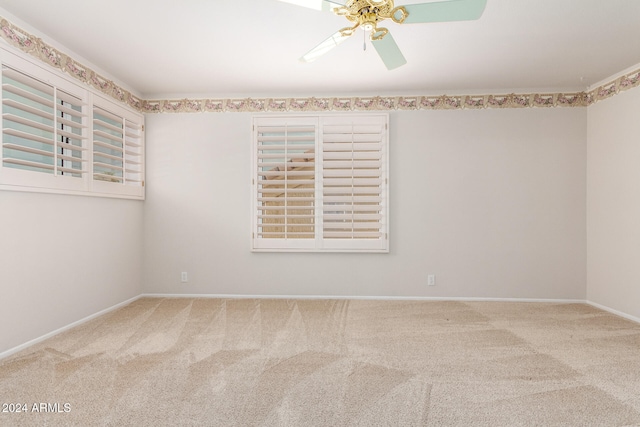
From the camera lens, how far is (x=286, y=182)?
4078mm

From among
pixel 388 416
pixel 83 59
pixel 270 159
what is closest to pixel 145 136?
pixel 83 59

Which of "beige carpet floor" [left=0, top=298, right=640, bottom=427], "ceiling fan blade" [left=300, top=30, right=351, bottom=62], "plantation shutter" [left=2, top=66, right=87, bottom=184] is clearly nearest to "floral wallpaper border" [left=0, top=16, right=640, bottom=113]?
"plantation shutter" [left=2, top=66, right=87, bottom=184]

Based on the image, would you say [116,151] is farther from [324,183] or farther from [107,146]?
[324,183]

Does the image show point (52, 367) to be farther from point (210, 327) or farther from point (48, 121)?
point (48, 121)

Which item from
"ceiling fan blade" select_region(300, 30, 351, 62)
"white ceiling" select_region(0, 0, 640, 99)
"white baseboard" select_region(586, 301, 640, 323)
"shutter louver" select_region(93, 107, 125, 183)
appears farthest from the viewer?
"shutter louver" select_region(93, 107, 125, 183)

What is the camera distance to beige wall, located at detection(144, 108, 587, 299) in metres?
4.00

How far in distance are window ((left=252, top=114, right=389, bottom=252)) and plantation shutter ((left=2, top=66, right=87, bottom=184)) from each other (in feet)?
5.59

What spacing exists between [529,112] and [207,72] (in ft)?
11.2

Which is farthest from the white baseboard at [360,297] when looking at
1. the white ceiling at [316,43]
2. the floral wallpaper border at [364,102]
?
the white ceiling at [316,43]

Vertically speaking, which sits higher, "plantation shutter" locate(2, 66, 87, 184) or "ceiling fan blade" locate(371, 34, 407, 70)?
"ceiling fan blade" locate(371, 34, 407, 70)

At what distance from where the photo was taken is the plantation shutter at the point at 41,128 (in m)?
2.53

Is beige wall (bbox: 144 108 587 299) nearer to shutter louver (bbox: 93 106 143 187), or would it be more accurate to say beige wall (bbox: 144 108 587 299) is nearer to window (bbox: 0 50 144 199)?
Answer: shutter louver (bbox: 93 106 143 187)

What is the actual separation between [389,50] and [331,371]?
1991 mm

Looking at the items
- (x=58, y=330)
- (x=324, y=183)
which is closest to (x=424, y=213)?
(x=324, y=183)
